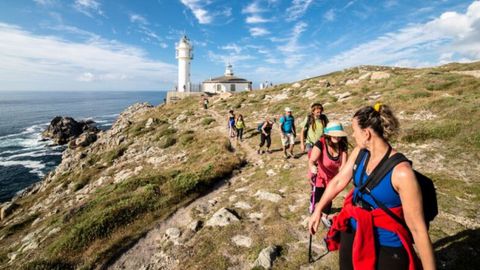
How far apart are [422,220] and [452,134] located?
1172cm

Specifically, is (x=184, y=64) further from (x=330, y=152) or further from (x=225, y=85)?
(x=330, y=152)

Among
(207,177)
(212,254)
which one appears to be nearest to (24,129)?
(207,177)

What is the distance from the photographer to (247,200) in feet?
28.2

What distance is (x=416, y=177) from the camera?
213cm

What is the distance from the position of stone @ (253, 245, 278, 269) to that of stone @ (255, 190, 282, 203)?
2610 mm

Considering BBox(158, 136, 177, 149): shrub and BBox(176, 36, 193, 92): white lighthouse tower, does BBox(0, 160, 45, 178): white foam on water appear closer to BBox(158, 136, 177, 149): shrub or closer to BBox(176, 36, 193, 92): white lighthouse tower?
BBox(158, 136, 177, 149): shrub

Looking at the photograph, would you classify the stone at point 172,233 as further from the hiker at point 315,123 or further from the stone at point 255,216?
the hiker at point 315,123

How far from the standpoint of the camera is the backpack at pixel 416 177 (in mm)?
2182

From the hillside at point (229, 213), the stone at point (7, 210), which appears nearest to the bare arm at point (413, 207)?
the hillside at point (229, 213)

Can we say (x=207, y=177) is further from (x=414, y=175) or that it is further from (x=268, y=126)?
(x=414, y=175)

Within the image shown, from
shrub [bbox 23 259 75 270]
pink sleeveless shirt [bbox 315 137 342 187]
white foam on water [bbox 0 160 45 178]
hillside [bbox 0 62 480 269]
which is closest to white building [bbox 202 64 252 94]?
white foam on water [bbox 0 160 45 178]

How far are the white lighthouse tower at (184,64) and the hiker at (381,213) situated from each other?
65.3 meters

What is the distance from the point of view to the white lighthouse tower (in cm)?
6594

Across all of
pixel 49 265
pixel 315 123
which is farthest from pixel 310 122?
pixel 49 265
